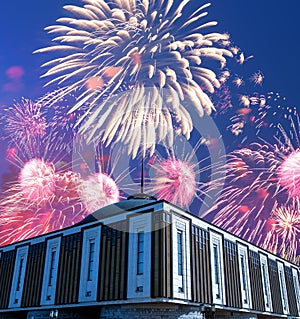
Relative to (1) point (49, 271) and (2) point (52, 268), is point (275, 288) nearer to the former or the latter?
(2) point (52, 268)

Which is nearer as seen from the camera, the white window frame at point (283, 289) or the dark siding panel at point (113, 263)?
the dark siding panel at point (113, 263)

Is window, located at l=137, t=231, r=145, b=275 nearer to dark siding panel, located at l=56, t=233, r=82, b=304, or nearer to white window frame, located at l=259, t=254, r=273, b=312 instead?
dark siding panel, located at l=56, t=233, r=82, b=304

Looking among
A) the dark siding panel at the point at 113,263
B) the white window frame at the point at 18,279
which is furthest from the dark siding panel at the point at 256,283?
Answer: the white window frame at the point at 18,279

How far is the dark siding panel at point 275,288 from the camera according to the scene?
55562 mm

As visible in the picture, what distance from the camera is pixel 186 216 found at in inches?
1539

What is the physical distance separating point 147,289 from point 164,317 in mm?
3086

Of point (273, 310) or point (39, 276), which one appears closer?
point (39, 276)

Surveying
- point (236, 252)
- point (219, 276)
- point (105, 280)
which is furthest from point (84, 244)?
point (236, 252)

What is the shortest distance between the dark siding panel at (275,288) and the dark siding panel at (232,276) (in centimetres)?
1307

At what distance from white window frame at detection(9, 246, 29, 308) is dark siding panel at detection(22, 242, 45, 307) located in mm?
1025

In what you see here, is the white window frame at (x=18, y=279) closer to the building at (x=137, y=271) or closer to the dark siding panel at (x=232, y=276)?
the building at (x=137, y=271)

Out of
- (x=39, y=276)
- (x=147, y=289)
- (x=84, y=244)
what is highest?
(x=84, y=244)

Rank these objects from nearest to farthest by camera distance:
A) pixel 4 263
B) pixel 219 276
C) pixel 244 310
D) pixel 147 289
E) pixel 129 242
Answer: pixel 147 289 → pixel 129 242 → pixel 219 276 → pixel 244 310 → pixel 4 263

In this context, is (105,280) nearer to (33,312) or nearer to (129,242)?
(129,242)
